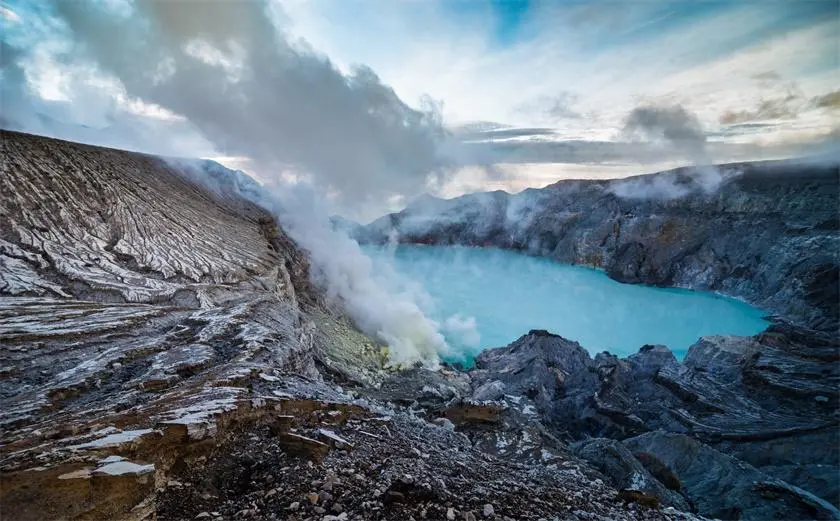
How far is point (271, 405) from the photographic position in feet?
18.5

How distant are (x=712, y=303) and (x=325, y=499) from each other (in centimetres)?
5692

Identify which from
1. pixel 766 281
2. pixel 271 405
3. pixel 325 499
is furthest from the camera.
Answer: pixel 766 281

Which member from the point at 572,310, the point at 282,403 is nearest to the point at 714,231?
the point at 572,310

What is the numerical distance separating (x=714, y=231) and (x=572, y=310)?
23346mm

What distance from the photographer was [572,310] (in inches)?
1956

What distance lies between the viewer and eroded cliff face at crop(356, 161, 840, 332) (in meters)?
37.5

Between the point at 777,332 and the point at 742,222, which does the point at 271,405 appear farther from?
the point at 742,222

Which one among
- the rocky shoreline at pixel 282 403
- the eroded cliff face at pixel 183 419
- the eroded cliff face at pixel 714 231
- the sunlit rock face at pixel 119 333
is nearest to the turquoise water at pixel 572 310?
the eroded cliff face at pixel 714 231

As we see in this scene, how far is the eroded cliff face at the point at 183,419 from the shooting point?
11.4ft

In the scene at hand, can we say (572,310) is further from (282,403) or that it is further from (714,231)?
(282,403)

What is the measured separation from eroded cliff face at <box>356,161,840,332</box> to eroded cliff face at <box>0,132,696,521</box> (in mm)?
33831

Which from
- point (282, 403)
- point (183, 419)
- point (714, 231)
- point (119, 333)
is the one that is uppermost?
point (714, 231)

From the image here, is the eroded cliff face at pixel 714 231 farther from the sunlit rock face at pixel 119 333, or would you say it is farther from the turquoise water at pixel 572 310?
the sunlit rock face at pixel 119 333

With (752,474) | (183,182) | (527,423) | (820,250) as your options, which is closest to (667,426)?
(752,474)
